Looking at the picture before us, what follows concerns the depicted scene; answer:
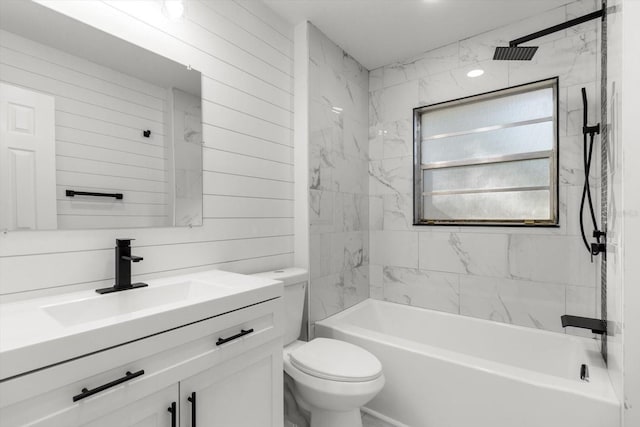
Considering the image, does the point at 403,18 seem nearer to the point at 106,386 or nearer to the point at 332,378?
the point at 332,378

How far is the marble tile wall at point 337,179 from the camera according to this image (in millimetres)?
2320

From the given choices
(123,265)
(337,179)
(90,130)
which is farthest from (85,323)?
(337,179)

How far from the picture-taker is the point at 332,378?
1.57 m

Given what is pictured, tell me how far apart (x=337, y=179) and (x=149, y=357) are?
188 centimetres

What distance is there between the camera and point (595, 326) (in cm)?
160

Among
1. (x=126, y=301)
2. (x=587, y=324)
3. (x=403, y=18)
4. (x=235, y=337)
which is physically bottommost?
(x=587, y=324)

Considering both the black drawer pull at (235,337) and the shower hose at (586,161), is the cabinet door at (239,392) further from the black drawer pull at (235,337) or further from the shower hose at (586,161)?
the shower hose at (586,161)

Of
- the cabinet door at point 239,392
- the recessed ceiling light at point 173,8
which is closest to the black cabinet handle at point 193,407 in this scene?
the cabinet door at point 239,392

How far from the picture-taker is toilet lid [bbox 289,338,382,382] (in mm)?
1575

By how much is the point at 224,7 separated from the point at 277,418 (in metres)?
2.21

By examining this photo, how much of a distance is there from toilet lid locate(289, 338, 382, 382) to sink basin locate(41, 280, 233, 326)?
0.68 m

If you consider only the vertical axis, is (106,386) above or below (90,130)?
below

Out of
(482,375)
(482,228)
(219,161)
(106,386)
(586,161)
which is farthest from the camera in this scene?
(482,228)

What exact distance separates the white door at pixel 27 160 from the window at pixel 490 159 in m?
2.43
